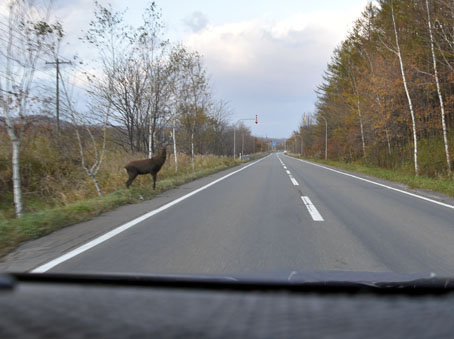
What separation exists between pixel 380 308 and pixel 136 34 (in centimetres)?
1502

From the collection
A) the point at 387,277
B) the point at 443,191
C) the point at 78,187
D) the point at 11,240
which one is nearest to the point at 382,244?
the point at 387,277

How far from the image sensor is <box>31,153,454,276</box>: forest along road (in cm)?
348

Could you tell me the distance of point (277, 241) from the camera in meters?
4.51

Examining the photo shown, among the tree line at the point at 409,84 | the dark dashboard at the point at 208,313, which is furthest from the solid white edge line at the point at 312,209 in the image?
the tree line at the point at 409,84

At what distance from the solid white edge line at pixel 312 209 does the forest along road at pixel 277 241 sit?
2 centimetres

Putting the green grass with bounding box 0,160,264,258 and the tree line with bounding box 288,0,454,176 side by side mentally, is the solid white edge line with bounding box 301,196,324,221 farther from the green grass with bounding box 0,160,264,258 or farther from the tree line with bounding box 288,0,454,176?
the tree line with bounding box 288,0,454,176

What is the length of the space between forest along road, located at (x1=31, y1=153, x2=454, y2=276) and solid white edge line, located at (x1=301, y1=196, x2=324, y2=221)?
2 cm

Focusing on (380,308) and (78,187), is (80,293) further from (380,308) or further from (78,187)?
(78,187)

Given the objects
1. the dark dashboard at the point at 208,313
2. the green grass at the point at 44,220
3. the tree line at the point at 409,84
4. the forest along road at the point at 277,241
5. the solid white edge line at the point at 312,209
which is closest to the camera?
the dark dashboard at the point at 208,313

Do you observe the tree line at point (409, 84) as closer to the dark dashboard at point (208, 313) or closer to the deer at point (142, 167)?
the deer at point (142, 167)

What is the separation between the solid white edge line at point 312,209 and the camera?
6266 millimetres

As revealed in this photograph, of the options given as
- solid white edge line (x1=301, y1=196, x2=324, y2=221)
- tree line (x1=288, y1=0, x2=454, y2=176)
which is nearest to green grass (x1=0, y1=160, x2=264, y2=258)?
solid white edge line (x1=301, y1=196, x2=324, y2=221)

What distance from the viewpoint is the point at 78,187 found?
12.1m

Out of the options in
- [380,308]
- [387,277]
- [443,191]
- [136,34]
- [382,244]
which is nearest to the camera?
[380,308]
